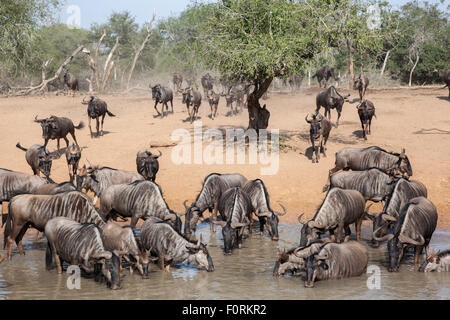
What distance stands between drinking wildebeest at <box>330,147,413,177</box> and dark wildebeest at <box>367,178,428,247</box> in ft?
9.80

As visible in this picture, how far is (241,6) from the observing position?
66.1 feet

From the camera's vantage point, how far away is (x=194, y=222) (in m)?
13.3

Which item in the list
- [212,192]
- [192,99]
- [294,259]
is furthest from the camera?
[192,99]

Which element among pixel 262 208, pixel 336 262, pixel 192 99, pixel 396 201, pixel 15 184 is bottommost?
pixel 336 262

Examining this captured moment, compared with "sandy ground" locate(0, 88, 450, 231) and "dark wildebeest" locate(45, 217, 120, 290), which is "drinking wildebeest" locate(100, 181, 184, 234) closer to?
"dark wildebeest" locate(45, 217, 120, 290)

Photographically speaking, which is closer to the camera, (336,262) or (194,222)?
(336,262)

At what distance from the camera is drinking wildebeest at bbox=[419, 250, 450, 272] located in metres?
10.5

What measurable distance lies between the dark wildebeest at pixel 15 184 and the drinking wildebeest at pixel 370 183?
280 inches

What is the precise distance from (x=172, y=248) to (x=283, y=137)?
1270cm

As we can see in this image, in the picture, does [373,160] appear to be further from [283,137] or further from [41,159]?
[41,159]

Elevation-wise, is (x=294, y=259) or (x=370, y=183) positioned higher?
(x=370, y=183)

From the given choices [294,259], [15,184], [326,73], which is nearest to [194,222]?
[294,259]

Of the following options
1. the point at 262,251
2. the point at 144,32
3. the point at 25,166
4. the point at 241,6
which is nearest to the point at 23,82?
the point at 144,32
